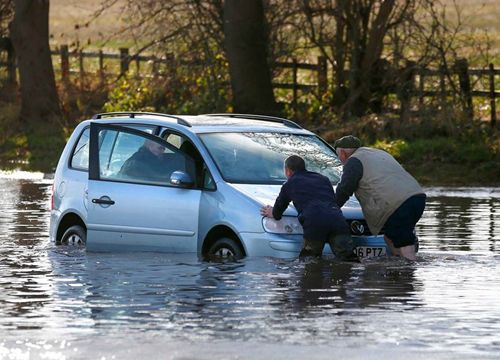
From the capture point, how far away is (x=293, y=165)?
14.1m

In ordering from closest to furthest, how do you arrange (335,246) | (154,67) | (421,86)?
(335,246), (421,86), (154,67)

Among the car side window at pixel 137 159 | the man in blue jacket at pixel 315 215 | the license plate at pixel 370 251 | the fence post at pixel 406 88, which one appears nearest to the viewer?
the man in blue jacket at pixel 315 215

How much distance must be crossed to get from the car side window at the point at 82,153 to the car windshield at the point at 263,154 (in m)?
1.45

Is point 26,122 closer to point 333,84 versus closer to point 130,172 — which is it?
point 333,84

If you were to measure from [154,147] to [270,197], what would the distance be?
5.30ft

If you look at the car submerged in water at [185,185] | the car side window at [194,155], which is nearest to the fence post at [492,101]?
the car submerged in water at [185,185]

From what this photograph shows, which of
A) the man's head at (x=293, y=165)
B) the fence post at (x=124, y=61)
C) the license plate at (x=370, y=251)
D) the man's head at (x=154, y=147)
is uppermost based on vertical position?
the fence post at (x=124, y=61)

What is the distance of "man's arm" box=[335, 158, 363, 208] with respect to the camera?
46.5 feet

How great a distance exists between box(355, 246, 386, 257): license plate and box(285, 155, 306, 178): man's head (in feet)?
2.94

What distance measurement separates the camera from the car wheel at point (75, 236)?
51.0 feet

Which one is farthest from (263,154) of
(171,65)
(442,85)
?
(171,65)

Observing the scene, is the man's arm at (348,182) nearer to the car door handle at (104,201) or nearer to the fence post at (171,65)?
the car door handle at (104,201)

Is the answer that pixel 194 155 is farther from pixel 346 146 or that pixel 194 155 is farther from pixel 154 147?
pixel 346 146

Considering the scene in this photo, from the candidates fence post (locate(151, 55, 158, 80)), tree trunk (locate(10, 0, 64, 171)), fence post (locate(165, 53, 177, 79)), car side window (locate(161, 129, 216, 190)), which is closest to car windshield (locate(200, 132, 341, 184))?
car side window (locate(161, 129, 216, 190))
